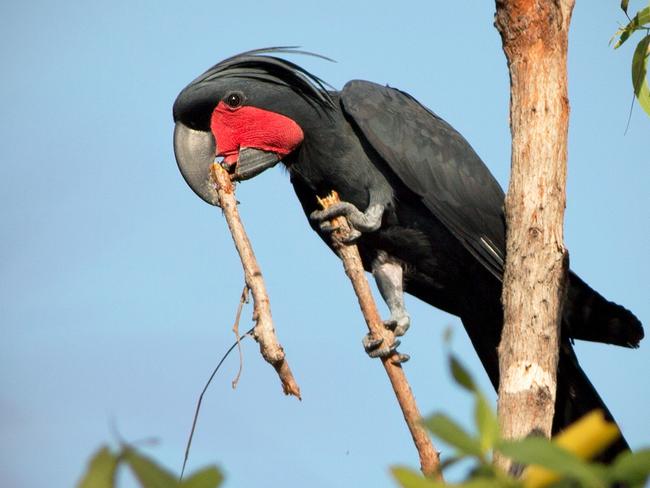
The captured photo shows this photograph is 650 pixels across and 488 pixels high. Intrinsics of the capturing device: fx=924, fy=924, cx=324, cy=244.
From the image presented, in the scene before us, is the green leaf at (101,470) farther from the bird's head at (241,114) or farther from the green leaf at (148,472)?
the bird's head at (241,114)

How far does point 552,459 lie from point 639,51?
8.67ft

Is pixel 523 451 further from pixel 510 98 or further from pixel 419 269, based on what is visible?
pixel 419 269

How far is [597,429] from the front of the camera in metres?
0.82

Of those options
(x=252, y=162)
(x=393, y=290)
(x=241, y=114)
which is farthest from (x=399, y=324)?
(x=241, y=114)

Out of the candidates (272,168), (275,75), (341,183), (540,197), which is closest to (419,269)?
(341,183)

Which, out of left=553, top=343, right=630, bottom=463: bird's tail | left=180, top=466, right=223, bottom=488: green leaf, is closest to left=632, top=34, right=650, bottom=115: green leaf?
left=553, top=343, right=630, bottom=463: bird's tail

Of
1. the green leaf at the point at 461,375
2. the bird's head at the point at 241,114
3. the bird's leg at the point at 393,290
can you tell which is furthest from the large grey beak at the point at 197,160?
the green leaf at the point at 461,375

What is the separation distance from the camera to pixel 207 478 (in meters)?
0.80

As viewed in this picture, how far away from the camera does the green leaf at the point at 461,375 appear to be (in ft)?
2.85

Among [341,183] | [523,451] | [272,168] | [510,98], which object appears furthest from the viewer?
[272,168]

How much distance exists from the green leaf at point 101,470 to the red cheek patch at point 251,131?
3.84 meters

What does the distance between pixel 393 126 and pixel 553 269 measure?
1534mm

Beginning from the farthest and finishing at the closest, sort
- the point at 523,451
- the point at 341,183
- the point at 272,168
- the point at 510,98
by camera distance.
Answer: the point at 272,168, the point at 341,183, the point at 510,98, the point at 523,451

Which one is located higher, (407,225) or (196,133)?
(196,133)
